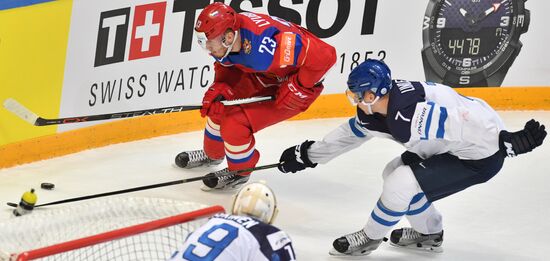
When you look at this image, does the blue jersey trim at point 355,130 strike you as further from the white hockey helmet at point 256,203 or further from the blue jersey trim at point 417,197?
the white hockey helmet at point 256,203

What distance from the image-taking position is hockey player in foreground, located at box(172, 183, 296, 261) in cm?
254

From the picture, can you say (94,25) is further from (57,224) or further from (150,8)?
(57,224)

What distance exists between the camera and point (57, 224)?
3.14 m

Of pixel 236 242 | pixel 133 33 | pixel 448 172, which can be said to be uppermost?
pixel 133 33

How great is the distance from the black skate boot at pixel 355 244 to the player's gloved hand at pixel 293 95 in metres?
0.76

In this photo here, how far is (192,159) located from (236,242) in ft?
7.82

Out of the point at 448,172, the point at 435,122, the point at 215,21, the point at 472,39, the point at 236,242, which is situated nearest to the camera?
the point at 236,242

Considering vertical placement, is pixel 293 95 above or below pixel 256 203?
above

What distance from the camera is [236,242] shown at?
254 cm

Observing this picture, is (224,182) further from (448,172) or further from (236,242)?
(236,242)

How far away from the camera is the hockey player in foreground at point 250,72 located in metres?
4.19

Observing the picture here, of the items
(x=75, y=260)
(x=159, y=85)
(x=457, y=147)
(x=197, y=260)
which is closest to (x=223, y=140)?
(x=159, y=85)

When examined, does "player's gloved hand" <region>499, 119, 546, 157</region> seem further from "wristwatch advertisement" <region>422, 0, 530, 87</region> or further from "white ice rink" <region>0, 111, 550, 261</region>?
"wristwatch advertisement" <region>422, 0, 530, 87</region>

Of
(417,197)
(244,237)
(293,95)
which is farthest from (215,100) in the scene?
(244,237)
